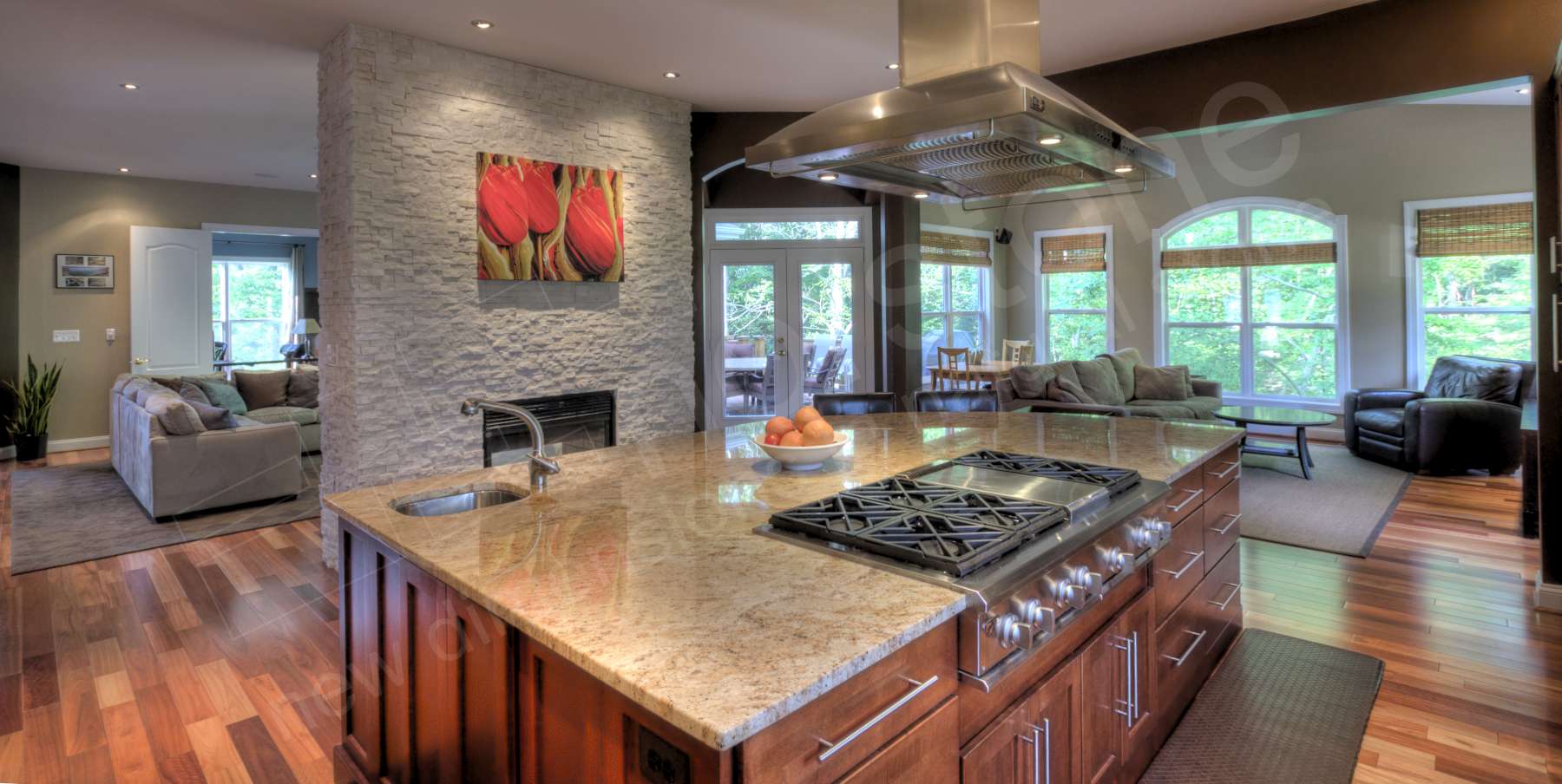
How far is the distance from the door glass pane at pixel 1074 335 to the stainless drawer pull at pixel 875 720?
8.59m

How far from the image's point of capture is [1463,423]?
18.4 feet

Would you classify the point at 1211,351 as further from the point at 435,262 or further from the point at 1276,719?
the point at 435,262

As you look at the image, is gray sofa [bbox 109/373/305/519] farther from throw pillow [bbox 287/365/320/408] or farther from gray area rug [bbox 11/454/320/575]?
throw pillow [bbox 287/365/320/408]

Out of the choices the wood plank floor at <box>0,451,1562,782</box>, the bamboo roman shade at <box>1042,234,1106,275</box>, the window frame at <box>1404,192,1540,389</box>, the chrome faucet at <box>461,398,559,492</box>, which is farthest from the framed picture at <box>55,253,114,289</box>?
the window frame at <box>1404,192,1540,389</box>

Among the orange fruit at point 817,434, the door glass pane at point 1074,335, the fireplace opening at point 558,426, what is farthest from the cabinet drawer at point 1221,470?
the door glass pane at point 1074,335

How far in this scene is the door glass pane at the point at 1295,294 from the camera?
7523 mm

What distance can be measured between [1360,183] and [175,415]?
951 centimetres

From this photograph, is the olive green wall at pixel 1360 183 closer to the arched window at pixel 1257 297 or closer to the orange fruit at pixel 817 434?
the arched window at pixel 1257 297

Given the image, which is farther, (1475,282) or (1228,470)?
(1475,282)

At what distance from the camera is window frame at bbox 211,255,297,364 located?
31.7 ft

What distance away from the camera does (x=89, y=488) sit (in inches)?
220

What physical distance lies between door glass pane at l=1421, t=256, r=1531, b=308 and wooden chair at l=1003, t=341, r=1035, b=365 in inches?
135

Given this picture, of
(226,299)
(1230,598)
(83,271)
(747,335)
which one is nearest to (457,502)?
(1230,598)

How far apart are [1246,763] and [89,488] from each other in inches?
281
